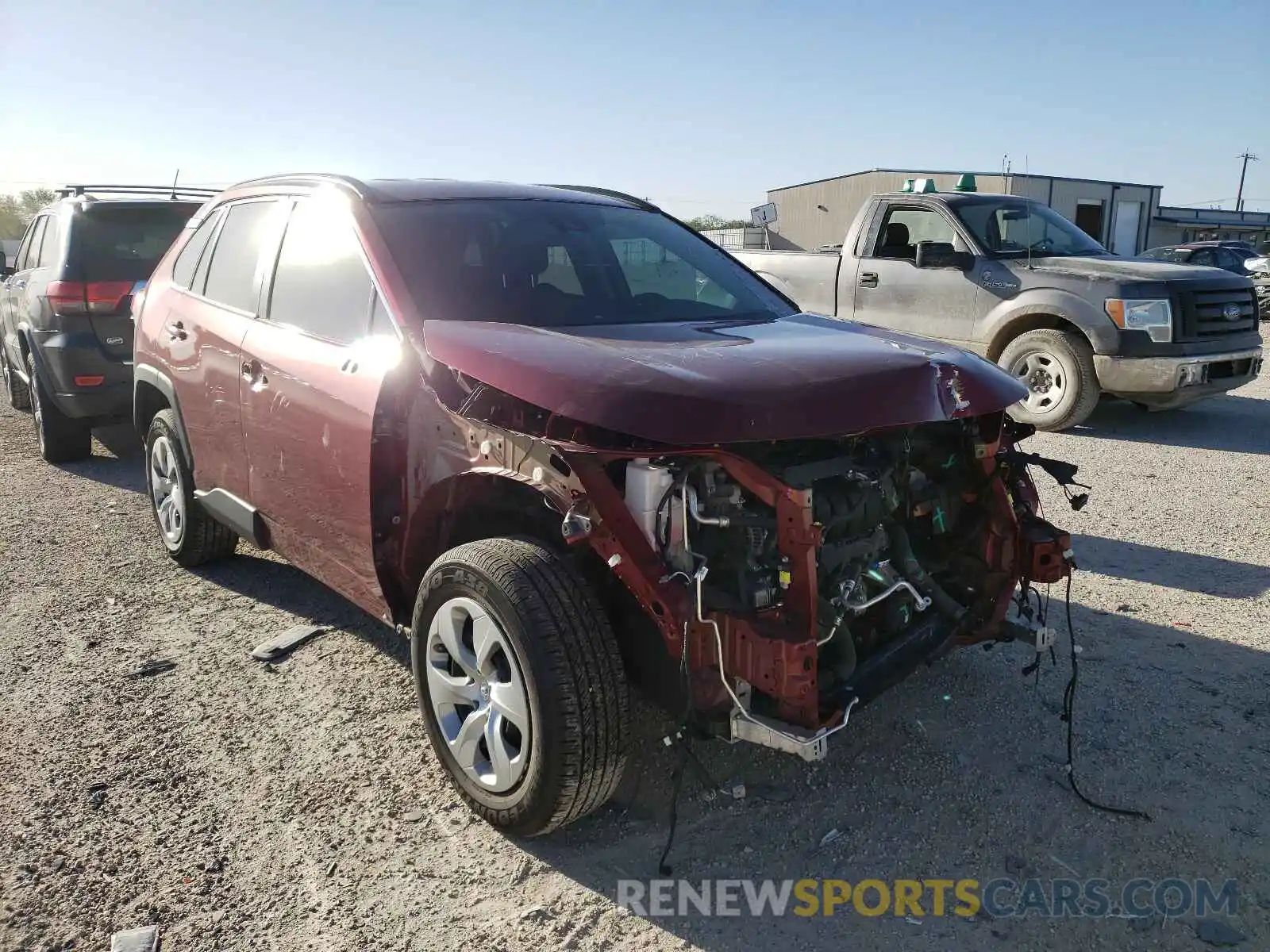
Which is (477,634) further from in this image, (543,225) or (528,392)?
(543,225)

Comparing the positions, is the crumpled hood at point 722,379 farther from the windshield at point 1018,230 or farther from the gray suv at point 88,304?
the windshield at point 1018,230

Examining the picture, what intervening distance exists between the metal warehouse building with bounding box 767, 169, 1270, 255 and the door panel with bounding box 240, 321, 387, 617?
2746 centimetres

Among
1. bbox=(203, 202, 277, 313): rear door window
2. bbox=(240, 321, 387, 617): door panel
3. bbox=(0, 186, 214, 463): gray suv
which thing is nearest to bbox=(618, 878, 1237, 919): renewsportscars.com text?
bbox=(240, 321, 387, 617): door panel

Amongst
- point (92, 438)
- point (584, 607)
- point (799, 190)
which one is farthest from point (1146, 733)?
point (799, 190)

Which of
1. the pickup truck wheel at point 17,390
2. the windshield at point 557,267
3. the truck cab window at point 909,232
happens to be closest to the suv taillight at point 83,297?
the pickup truck wheel at point 17,390

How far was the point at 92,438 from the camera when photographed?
8.34 meters

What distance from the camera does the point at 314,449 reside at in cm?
331

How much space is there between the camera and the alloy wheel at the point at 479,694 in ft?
8.64

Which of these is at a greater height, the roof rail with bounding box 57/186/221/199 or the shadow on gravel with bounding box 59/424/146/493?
the roof rail with bounding box 57/186/221/199

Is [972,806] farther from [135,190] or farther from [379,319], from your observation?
[135,190]

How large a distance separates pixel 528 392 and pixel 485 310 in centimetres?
88

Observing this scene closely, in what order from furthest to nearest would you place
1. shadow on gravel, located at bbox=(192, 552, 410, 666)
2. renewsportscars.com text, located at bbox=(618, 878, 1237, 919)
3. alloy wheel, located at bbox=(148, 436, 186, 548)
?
alloy wheel, located at bbox=(148, 436, 186, 548) < shadow on gravel, located at bbox=(192, 552, 410, 666) < renewsportscars.com text, located at bbox=(618, 878, 1237, 919)

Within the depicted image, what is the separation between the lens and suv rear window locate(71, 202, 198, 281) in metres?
6.79

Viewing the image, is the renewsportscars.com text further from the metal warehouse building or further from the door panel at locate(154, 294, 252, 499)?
the metal warehouse building
